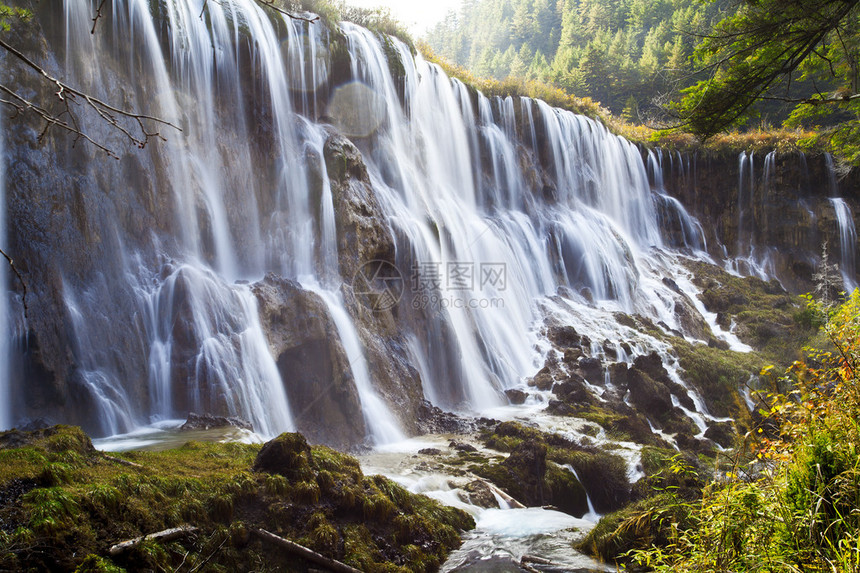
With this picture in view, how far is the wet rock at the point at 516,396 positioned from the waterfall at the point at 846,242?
2258cm

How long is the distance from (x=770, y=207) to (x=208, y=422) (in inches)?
1239

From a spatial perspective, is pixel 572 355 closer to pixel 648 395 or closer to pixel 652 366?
pixel 652 366

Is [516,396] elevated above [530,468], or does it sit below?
above

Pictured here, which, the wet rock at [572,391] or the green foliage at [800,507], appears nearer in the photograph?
the green foliage at [800,507]

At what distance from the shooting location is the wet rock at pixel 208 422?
831 centimetres

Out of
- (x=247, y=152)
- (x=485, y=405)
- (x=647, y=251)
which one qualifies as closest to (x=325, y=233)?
(x=247, y=152)

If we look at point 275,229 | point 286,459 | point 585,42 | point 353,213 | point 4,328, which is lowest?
point 286,459

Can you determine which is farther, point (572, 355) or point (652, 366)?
point (572, 355)

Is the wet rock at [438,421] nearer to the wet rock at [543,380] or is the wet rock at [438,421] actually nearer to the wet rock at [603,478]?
the wet rock at [603,478]

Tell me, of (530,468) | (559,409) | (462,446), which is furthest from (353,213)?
(530,468)

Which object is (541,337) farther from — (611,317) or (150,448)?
(150,448)

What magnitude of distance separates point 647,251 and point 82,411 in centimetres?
2565

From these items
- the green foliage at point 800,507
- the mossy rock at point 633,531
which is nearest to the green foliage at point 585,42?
the mossy rock at point 633,531

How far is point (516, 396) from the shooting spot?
48.5ft
